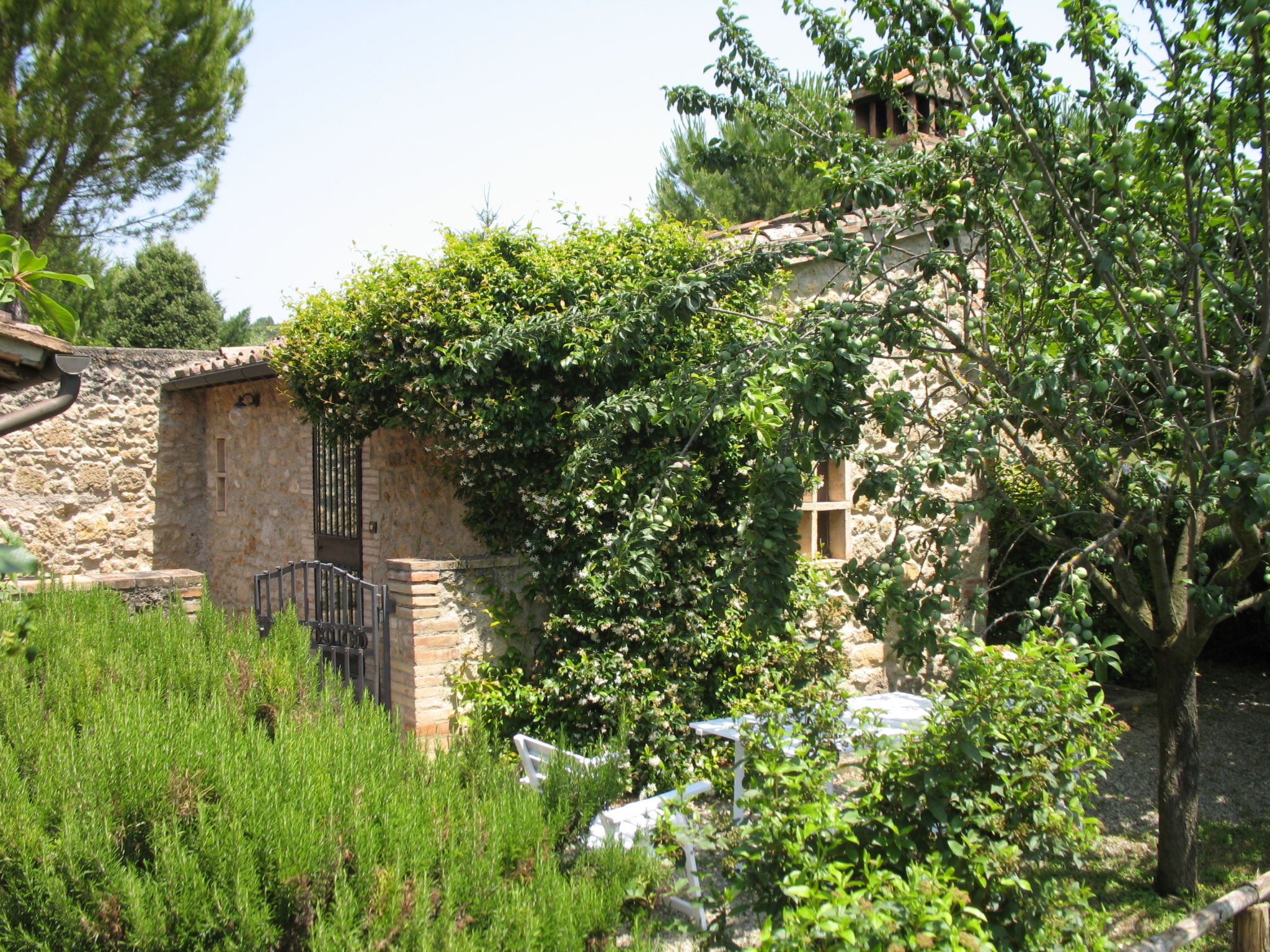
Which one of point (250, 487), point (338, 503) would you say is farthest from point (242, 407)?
point (338, 503)

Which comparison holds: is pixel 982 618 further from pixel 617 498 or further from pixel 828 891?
pixel 828 891

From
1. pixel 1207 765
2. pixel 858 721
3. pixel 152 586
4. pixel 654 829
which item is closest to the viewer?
pixel 654 829

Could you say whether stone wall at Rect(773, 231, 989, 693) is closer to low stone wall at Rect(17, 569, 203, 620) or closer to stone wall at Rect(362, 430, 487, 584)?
stone wall at Rect(362, 430, 487, 584)

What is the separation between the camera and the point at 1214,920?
3160 mm

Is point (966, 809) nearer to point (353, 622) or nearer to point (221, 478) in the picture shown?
point (353, 622)

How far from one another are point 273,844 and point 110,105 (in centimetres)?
1247

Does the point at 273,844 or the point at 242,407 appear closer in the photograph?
the point at 273,844

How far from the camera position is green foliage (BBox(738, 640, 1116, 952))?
243 centimetres

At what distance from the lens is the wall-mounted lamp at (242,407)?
9.19m

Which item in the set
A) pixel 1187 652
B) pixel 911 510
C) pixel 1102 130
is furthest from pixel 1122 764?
pixel 1102 130

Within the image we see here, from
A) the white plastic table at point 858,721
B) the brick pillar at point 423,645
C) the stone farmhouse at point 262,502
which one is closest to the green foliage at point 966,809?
the white plastic table at point 858,721

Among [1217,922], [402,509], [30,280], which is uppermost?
[30,280]

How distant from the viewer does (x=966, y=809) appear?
2631 millimetres

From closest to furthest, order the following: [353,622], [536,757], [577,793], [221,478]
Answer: [577,793], [536,757], [353,622], [221,478]
